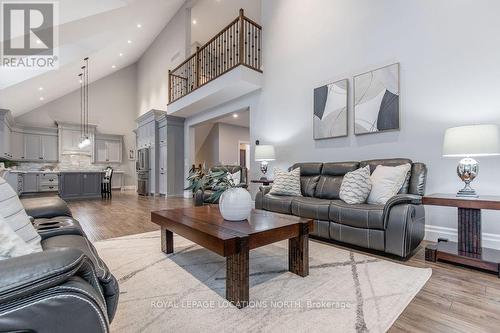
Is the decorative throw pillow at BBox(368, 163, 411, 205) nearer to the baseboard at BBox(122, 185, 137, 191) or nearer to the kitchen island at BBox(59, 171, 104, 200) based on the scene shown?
the kitchen island at BBox(59, 171, 104, 200)

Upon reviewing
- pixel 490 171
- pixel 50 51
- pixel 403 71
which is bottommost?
pixel 490 171

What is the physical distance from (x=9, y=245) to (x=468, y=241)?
10.0ft

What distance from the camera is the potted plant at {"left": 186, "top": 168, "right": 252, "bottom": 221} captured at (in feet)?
6.51

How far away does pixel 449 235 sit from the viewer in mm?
2809

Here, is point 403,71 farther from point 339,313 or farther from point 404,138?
point 339,313

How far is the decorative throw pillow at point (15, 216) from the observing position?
111cm

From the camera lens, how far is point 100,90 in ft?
32.1

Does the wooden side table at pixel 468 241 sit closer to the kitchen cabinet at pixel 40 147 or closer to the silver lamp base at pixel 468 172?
the silver lamp base at pixel 468 172

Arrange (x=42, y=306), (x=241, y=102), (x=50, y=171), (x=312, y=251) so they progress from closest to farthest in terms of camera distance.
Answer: (x=42, y=306) → (x=312, y=251) → (x=241, y=102) → (x=50, y=171)

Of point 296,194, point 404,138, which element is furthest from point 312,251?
point 404,138

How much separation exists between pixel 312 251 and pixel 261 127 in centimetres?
316

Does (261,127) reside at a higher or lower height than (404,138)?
higher

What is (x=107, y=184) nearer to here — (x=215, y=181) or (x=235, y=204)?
(x=215, y=181)

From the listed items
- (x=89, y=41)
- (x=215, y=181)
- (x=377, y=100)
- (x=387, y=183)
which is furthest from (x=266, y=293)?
(x=89, y=41)
